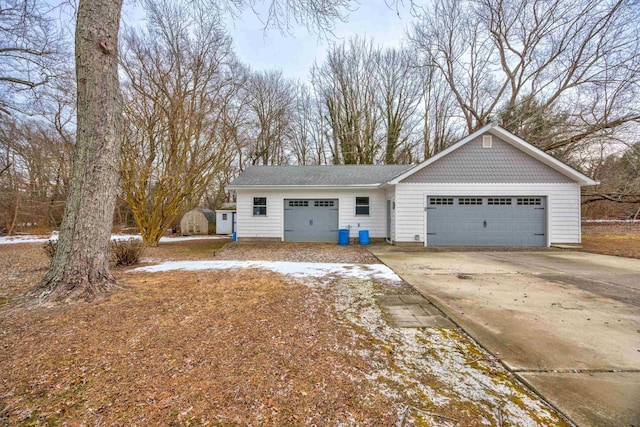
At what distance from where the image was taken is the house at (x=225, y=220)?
17.7m

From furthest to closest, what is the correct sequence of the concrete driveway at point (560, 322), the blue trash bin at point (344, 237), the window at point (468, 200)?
1. the blue trash bin at point (344, 237)
2. the window at point (468, 200)
3. the concrete driveway at point (560, 322)

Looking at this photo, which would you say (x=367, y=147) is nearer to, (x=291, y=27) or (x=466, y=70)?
(x=466, y=70)

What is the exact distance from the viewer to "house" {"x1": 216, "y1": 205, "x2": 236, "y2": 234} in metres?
17.7

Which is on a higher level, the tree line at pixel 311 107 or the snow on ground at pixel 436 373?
the tree line at pixel 311 107

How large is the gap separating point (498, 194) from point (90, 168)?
1187cm

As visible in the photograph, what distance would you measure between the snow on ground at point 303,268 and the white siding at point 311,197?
4.89m

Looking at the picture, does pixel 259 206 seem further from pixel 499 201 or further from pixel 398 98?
pixel 398 98

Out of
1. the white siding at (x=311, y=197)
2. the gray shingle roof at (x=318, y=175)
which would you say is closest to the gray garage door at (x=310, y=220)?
the white siding at (x=311, y=197)

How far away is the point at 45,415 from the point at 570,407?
11.6ft

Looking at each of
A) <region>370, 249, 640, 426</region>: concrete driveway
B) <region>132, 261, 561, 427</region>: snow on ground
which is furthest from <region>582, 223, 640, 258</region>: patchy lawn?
<region>132, 261, 561, 427</region>: snow on ground

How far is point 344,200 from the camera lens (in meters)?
Answer: 12.1

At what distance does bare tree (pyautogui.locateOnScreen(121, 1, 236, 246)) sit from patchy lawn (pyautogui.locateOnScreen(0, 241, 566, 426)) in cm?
797

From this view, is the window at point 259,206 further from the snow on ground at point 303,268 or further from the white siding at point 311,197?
the snow on ground at point 303,268

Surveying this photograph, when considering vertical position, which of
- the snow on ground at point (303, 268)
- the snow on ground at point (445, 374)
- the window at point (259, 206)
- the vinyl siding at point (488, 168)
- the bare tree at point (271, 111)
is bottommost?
the snow on ground at point (445, 374)
